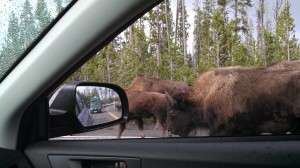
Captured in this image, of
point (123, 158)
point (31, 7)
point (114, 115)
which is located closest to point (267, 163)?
point (123, 158)

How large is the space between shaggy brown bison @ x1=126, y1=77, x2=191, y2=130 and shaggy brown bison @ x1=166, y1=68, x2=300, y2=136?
0.24 ft

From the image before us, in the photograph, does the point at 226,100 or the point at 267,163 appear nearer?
the point at 267,163

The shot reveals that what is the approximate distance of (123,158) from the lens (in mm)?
1568

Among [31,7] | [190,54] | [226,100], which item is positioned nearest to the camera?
[31,7]

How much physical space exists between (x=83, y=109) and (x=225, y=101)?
1335mm

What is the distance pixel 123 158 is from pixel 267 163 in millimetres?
546

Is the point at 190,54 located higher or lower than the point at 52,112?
higher

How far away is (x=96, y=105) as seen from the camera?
1.61m

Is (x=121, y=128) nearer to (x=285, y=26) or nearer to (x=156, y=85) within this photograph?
(x=156, y=85)

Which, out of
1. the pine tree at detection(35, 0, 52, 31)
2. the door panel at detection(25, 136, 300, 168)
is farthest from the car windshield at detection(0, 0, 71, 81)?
the door panel at detection(25, 136, 300, 168)

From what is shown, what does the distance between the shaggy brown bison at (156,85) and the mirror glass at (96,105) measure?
212 mm

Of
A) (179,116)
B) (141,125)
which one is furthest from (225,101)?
(141,125)

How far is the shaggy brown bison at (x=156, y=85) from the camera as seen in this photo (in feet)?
6.78

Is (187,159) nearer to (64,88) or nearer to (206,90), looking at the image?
(64,88)
